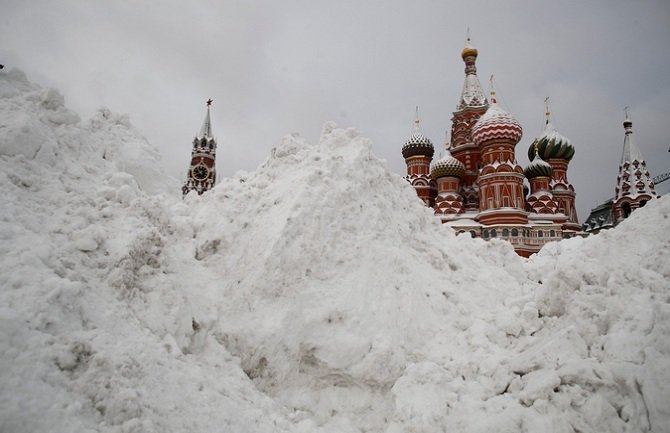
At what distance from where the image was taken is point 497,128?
86.7 feet

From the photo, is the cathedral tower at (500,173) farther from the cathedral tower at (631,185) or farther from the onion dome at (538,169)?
the cathedral tower at (631,185)

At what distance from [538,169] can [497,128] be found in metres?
4.60

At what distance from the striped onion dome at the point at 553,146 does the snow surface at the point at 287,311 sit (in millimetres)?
26848

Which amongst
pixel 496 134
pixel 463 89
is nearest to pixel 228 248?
pixel 496 134

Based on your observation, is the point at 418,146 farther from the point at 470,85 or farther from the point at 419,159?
the point at 470,85

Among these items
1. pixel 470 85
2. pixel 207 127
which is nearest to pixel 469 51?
pixel 470 85

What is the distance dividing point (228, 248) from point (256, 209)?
2.52ft

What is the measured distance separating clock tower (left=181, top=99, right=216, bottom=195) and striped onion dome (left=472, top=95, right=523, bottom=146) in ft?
91.2

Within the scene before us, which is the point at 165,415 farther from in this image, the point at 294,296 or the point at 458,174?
the point at 458,174

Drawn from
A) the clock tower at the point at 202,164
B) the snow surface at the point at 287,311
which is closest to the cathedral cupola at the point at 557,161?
the snow surface at the point at 287,311

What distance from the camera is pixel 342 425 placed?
4.37 meters

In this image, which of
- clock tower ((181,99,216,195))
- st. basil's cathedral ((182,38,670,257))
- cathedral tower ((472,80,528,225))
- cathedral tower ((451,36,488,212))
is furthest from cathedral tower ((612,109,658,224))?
clock tower ((181,99,216,195))

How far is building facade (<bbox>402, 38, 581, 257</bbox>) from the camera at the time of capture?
82.2 feet

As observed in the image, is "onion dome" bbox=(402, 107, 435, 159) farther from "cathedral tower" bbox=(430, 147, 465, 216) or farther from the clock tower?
the clock tower
